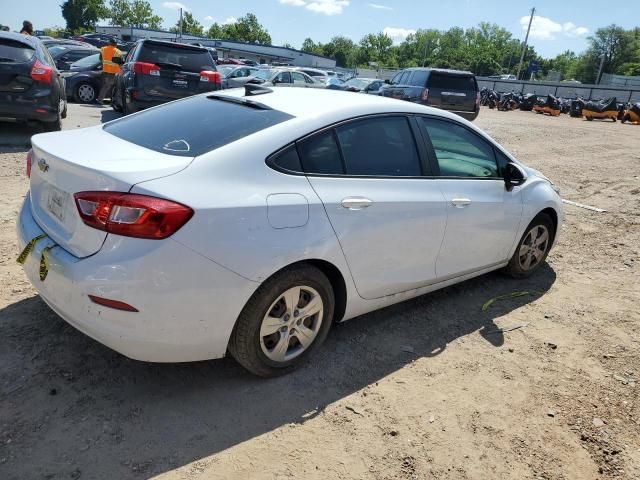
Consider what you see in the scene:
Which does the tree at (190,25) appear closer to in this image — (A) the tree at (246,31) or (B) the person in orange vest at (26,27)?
(A) the tree at (246,31)

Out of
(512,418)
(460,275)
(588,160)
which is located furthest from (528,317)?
(588,160)

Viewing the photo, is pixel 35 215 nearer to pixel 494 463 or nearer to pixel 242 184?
pixel 242 184

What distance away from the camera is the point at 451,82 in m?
15.0

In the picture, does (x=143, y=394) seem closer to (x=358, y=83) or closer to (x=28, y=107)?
(x=28, y=107)

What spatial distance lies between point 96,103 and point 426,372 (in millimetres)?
14055

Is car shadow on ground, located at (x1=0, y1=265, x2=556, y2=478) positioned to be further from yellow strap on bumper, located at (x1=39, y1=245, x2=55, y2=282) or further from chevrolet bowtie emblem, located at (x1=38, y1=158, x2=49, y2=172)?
chevrolet bowtie emblem, located at (x1=38, y1=158, x2=49, y2=172)

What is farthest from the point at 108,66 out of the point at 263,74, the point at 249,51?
the point at 249,51

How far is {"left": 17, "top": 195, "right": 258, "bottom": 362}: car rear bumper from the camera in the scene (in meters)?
2.34

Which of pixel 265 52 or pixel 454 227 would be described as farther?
pixel 265 52

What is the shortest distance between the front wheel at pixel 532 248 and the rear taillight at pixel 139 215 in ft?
10.7

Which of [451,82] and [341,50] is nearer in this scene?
[451,82]

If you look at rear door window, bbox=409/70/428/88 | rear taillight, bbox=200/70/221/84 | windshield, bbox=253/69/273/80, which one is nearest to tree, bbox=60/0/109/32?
windshield, bbox=253/69/273/80

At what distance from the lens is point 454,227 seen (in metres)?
3.67

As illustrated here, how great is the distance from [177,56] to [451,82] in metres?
8.06
